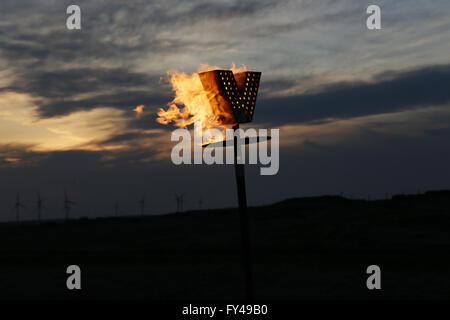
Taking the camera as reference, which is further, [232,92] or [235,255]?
[235,255]

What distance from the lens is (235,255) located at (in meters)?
43.5

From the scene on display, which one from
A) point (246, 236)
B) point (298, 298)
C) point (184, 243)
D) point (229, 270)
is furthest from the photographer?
point (184, 243)

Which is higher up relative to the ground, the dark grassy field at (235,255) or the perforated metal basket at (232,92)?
the perforated metal basket at (232,92)

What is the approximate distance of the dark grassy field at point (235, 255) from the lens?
2770 cm

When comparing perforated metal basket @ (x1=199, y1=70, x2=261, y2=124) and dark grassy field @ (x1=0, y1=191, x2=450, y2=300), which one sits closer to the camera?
perforated metal basket @ (x1=199, y1=70, x2=261, y2=124)

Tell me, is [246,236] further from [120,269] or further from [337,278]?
[120,269]

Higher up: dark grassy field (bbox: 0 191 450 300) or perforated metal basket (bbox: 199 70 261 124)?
perforated metal basket (bbox: 199 70 261 124)

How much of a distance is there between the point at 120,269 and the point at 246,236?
20.3 meters

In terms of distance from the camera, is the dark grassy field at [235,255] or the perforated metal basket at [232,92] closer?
the perforated metal basket at [232,92]

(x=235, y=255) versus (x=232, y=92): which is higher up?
(x=232, y=92)

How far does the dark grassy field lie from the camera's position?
2770 cm
